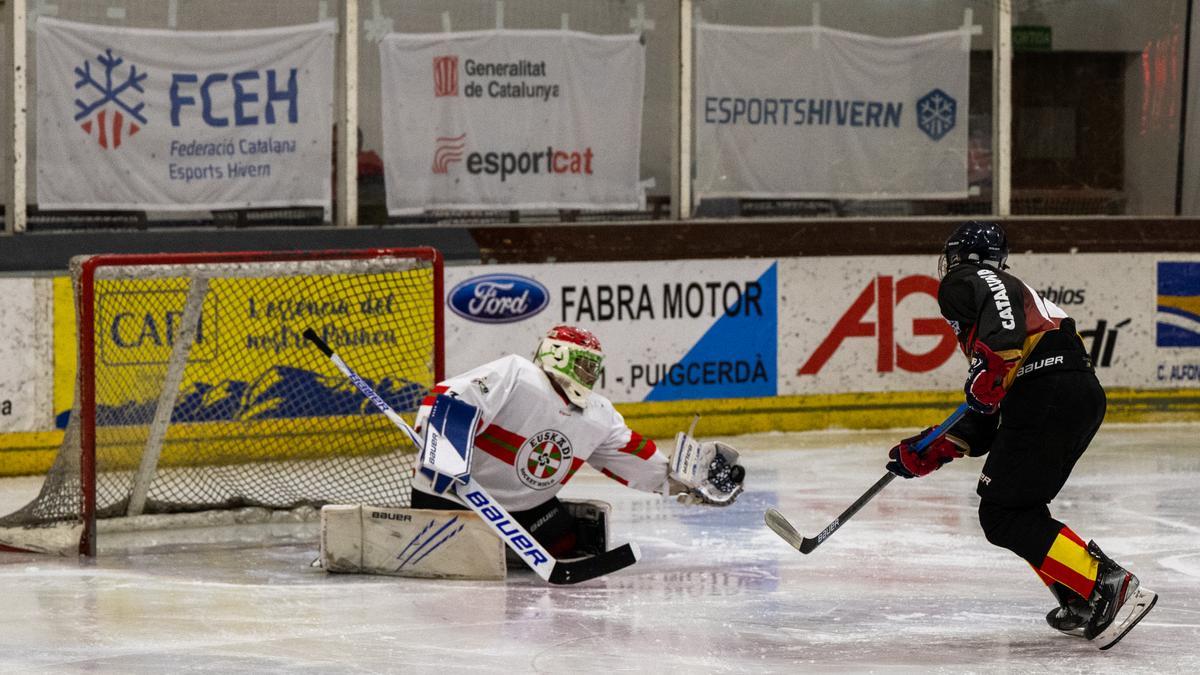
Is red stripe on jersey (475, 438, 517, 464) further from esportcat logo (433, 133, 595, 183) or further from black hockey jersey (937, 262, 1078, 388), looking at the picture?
esportcat logo (433, 133, 595, 183)

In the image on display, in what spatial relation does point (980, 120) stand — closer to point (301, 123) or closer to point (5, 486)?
point (301, 123)

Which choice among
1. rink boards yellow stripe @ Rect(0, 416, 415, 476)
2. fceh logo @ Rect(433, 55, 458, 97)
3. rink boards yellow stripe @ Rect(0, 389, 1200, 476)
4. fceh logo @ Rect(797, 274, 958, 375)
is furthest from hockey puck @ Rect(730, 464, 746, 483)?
fceh logo @ Rect(433, 55, 458, 97)

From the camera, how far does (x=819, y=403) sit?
30.2 feet

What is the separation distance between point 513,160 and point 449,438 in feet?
12.9

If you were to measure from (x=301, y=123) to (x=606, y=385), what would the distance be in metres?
1.88

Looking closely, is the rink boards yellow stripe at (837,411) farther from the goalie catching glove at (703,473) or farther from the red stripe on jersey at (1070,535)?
the red stripe on jersey at (1070,535)

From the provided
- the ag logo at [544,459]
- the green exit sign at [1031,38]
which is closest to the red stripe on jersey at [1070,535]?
the ag logo at [544,459]

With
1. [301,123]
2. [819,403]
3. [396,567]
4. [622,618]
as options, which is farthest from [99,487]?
[819,403]

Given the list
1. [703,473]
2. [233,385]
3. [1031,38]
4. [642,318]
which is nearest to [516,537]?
[703,473]

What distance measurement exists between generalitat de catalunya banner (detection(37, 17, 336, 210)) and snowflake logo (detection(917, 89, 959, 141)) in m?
3.20

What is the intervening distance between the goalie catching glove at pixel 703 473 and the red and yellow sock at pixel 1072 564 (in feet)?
4.51

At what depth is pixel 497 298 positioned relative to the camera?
8570 mm

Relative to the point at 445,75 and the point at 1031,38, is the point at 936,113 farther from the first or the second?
the point at 445,75

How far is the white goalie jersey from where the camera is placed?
17.7ft
